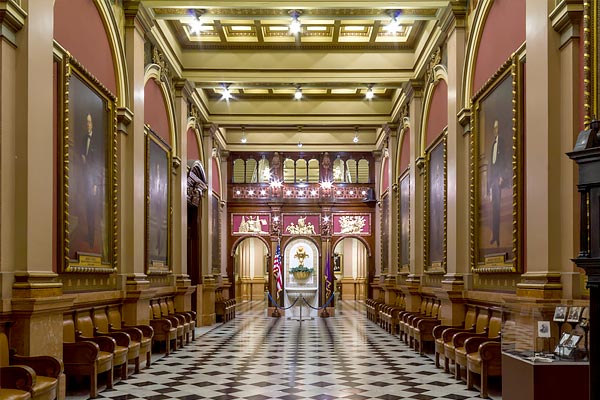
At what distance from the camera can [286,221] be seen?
92.8 feet

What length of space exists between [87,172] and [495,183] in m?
6.11

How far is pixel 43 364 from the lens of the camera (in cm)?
712

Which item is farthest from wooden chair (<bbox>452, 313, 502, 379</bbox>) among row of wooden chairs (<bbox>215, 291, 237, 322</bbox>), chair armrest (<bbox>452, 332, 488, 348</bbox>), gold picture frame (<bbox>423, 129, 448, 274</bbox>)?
row of wooden chairs (<bbox>215, 291, 237, 322</bbox>)

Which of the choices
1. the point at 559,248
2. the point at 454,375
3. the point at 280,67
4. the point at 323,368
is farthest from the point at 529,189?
the point at 280,67

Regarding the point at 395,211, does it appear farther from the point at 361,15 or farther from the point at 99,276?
the point at 99,276

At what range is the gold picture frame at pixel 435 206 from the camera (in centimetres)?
1337

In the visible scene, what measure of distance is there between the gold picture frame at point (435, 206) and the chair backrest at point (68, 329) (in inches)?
281

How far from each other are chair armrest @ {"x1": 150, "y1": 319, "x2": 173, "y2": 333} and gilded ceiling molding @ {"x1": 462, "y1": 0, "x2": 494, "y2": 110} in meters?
7.20

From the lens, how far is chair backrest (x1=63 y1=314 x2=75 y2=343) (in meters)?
9.13

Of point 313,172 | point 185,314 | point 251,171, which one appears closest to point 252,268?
point 313,172

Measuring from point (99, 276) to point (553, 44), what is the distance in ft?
24.2

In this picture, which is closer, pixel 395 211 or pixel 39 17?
pixel 39 17

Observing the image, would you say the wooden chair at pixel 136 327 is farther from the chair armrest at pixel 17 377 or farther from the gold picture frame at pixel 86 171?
the chair armrest at pixel 17 377

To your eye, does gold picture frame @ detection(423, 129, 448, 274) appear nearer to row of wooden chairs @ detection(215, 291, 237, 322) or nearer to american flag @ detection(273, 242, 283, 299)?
row of wooden chairs @ detection(215, 291, 237, 322)
